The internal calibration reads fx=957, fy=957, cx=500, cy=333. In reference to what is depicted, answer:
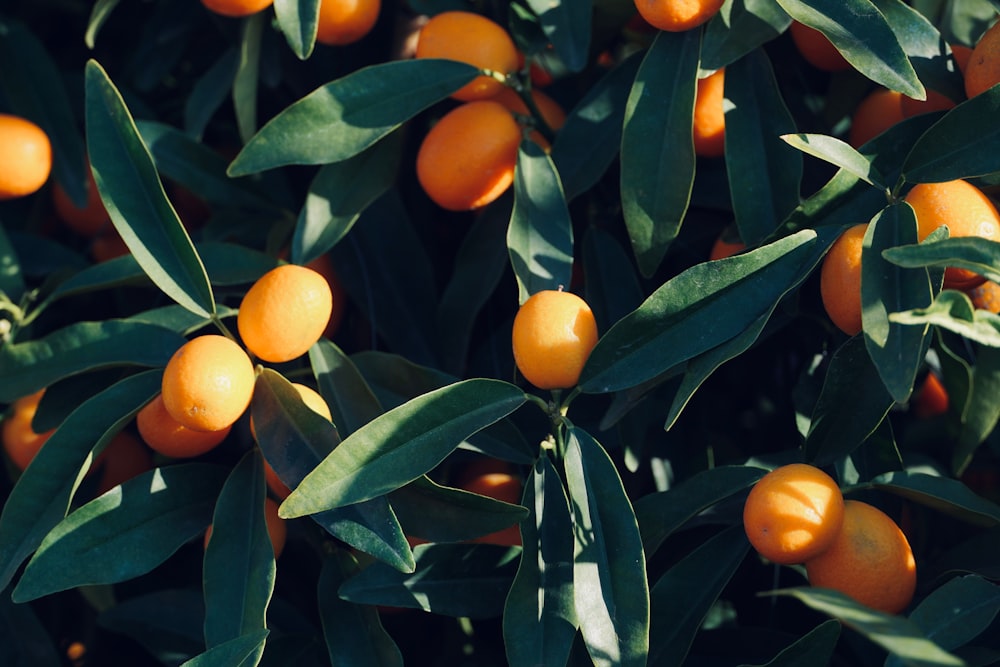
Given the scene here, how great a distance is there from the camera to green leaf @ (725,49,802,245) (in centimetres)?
88

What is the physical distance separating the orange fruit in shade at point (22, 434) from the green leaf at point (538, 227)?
0.54 m

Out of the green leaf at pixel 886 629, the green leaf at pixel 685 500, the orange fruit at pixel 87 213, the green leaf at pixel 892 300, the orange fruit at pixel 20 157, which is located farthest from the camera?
the orange fruit at pixel 87 213

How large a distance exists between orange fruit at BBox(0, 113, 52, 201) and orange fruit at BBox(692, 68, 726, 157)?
74cm

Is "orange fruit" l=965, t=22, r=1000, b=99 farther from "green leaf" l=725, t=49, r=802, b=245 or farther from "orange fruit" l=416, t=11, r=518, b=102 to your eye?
"orange fruit" l=416, t=11, r=518, b=102

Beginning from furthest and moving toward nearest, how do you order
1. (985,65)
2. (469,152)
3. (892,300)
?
1. (469,152)
2. (985,65)
3. (892,300)

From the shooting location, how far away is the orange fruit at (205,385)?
2.60 ft

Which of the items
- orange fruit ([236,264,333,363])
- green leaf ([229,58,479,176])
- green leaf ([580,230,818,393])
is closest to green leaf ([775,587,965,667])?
green leaf ([580,230,818,393])

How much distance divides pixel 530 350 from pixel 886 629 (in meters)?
0.35

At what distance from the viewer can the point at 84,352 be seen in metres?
0.94

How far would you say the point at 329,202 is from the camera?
3.28ft

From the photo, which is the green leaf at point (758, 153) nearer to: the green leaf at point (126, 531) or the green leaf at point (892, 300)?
the green leaf at point (892, 300)

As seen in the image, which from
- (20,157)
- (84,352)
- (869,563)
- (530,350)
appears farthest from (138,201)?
(869,563)

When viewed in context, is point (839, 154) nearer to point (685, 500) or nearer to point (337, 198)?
point (685, 500)

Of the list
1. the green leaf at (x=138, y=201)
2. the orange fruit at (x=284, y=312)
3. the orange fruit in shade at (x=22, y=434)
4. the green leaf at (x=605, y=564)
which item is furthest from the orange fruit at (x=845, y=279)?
the orange fruit in shade at (x=22, y=434)
